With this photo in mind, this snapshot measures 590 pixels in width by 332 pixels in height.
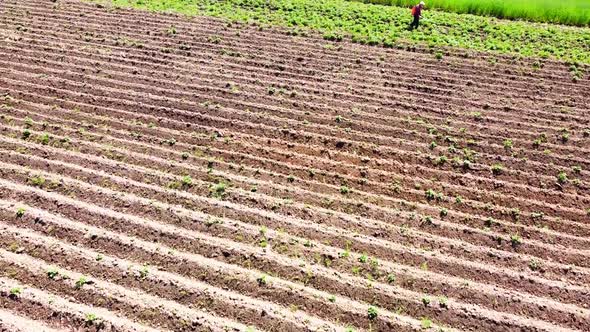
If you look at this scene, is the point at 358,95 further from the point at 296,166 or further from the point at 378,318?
the point at 378,318

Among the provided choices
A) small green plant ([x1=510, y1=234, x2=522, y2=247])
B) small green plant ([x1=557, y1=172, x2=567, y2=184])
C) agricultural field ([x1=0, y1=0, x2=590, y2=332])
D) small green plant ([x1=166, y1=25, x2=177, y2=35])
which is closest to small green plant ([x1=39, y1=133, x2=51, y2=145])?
agricultural field ([x1=0, y1=0, x2=590, y2=332])

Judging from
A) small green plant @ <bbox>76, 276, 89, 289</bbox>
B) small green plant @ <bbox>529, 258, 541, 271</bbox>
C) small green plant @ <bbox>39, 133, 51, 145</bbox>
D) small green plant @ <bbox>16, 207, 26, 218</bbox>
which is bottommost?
small green plant @ <bbox>76, 276, 89, 289</bbox>

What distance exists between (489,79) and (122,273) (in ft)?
41.8

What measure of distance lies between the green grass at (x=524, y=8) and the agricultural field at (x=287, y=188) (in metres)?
5.70

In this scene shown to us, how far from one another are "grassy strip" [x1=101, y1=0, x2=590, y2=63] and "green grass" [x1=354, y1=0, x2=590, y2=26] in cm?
69

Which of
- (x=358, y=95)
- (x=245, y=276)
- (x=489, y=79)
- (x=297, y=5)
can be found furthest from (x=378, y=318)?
(x=297, y=5)

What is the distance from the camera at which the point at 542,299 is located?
8.76 metres

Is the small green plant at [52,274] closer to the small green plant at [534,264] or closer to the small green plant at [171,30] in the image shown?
the small green plant at [534,264]

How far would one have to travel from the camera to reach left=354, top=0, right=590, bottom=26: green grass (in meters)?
21.6

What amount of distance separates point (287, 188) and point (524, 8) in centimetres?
1706

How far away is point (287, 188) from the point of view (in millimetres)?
11023

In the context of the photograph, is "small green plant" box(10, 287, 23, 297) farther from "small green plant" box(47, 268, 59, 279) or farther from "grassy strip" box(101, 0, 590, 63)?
"grassy strip" box(101, 0, 590, 63)

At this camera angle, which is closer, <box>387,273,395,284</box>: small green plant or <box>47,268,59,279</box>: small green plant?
<box>47,268,59,279</box>: small green plant

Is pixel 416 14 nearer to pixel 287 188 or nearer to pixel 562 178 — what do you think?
pixel 562 178
